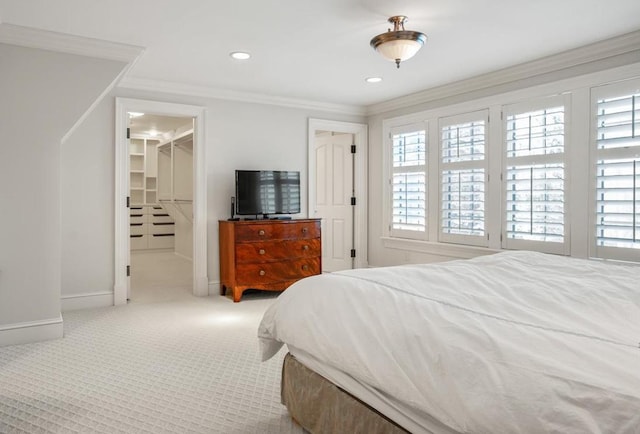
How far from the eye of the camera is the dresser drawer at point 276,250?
4.64 m

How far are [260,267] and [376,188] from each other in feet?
6.80

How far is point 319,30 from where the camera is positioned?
3.26 metres

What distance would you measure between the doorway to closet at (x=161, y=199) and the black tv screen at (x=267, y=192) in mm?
1842

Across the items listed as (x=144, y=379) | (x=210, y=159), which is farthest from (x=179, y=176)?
→ (x=144, y=379)

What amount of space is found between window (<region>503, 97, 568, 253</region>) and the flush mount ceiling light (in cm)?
169

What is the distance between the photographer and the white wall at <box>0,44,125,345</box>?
3.26 m

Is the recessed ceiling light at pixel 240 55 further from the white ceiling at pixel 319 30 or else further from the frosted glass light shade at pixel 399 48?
the frosted glass light shade at pixel 399 48

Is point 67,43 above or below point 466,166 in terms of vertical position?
above

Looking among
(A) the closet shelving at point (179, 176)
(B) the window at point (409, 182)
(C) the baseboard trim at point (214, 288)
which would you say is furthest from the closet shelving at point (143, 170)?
(B) the window at point (409, 182)

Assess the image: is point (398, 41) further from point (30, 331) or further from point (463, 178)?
point (30, 331)

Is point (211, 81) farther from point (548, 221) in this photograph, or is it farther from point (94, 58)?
point (548, 221)

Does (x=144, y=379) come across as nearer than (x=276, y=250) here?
Yes

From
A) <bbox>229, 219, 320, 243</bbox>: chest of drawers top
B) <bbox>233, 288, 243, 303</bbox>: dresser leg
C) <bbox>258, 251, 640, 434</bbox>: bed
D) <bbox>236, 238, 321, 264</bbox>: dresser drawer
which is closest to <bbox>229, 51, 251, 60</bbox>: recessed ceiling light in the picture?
<bbox>229, 219, 320, 243</bbox>: chest of drawers top

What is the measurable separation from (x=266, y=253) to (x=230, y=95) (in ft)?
6.11
